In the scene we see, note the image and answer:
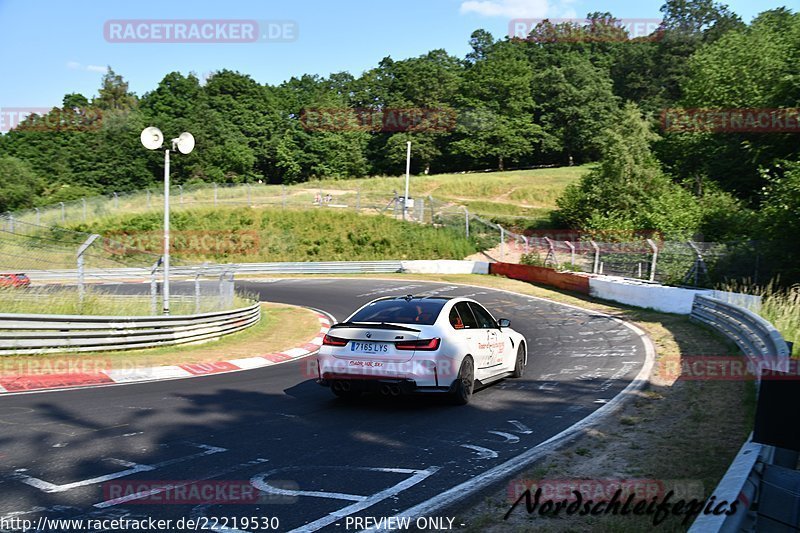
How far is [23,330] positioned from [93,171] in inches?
2808

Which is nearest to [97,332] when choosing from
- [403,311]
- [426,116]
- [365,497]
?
[403,311]

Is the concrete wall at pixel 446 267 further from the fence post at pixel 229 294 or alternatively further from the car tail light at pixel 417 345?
the car tail light at pixel 417 345

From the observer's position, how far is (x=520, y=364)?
11625 millimetres

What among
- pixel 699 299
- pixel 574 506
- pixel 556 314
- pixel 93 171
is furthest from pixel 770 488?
pixel 93 171

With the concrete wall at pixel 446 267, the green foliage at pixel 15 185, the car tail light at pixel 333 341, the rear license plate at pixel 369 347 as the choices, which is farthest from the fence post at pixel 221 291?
the green foliage at pixel 15 185

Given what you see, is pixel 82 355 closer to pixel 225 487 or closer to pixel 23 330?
pixel 23 330

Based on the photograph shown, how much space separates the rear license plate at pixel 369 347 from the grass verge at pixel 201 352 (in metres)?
5.75

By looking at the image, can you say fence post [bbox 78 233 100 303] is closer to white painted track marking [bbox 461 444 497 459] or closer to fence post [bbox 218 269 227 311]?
fence post [bbox 218 269 227 311]

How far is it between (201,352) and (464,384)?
7.61 metres

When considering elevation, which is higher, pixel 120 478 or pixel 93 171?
pixel 93 171

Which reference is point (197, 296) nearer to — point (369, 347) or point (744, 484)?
point (369, 347)

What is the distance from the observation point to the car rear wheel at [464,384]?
29.6 feet

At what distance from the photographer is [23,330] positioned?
12375 mm

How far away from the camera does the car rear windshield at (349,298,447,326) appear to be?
9266 mm
